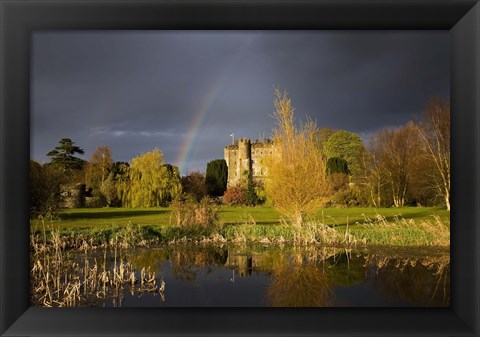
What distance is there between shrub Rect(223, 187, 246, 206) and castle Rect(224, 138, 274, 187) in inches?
13.3

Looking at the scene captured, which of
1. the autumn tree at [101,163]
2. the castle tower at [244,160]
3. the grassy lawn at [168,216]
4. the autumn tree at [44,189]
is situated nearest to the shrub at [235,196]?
the grassy lawn at [168,216]

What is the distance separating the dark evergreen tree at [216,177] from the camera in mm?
12398

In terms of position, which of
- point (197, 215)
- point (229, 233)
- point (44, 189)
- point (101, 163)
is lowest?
point (229, 233)

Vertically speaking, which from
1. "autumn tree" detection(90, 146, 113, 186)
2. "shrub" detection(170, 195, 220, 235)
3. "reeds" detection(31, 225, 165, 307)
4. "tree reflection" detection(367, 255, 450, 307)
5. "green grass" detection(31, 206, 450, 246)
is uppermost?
"autumn tree" detection(90, 146, 113, 186)

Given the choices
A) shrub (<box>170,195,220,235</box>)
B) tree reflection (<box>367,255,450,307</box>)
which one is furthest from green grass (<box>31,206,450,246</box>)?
tree reflection (<box>367,255,450,307</box>)

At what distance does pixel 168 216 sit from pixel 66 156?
2.92 metres

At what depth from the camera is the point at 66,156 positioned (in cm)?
984

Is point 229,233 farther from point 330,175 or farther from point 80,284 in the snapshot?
point 330,175

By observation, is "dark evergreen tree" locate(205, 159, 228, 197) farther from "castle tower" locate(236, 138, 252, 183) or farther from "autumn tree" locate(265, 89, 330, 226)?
"autumn tree" locate(265, 89, 330, 226)

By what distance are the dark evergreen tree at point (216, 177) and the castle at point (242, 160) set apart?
0.81ft

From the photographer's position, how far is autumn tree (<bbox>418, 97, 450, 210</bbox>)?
1180 cm

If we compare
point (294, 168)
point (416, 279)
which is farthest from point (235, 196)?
point (416, 279)

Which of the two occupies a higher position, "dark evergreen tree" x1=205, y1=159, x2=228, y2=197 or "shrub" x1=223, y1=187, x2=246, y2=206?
"dark evergreen tree" x1=205, y1=159, x2=228, y2=197
